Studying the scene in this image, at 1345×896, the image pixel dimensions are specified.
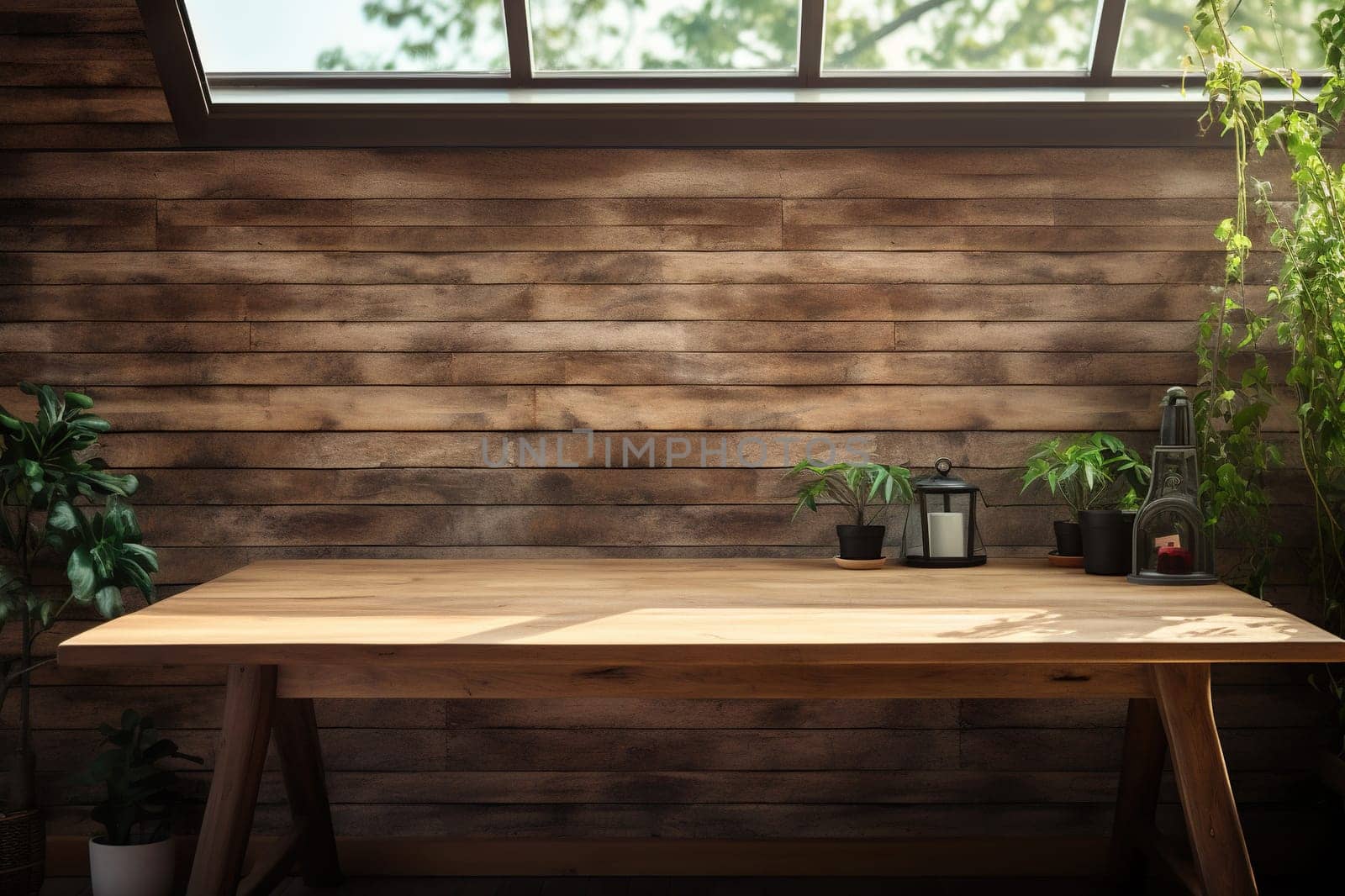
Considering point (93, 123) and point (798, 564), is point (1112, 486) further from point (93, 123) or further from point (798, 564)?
point (93, 123)

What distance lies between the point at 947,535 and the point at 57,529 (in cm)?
217

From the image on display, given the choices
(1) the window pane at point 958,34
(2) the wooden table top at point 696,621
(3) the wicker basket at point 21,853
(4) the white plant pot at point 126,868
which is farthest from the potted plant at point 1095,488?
(3) the wicker basket at point 21,853

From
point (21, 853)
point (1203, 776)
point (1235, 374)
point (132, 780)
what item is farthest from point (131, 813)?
point (1235, 374)

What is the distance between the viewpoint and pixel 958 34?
2762mm

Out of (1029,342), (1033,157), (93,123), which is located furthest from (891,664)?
(93,123)

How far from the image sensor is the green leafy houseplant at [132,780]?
2500 millimetres

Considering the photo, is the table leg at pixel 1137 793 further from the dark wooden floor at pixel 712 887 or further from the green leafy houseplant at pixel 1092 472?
the green leafy houseplant at pixel 1092 472

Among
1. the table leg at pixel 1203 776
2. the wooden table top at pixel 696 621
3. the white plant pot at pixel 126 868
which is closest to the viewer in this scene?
the wooden table top at pixel 696 621

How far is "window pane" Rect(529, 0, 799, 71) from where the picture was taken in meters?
2.73

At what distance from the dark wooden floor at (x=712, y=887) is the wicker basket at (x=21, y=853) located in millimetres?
132

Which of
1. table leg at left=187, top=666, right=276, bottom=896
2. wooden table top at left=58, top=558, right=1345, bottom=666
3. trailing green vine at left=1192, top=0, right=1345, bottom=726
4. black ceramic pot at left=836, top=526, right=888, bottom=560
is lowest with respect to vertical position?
table leg at left=187, top=666, right=276, bottom=896

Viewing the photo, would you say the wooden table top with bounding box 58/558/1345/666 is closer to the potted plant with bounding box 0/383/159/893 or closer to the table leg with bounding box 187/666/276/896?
the table leg with bounding box 187/666/276/896

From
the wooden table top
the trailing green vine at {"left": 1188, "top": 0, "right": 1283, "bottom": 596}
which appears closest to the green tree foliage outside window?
the trailing green vine at {"left": 1188, "top": 0, "right": 1283, "bottom": 596}

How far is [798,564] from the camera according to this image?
8.39ft
